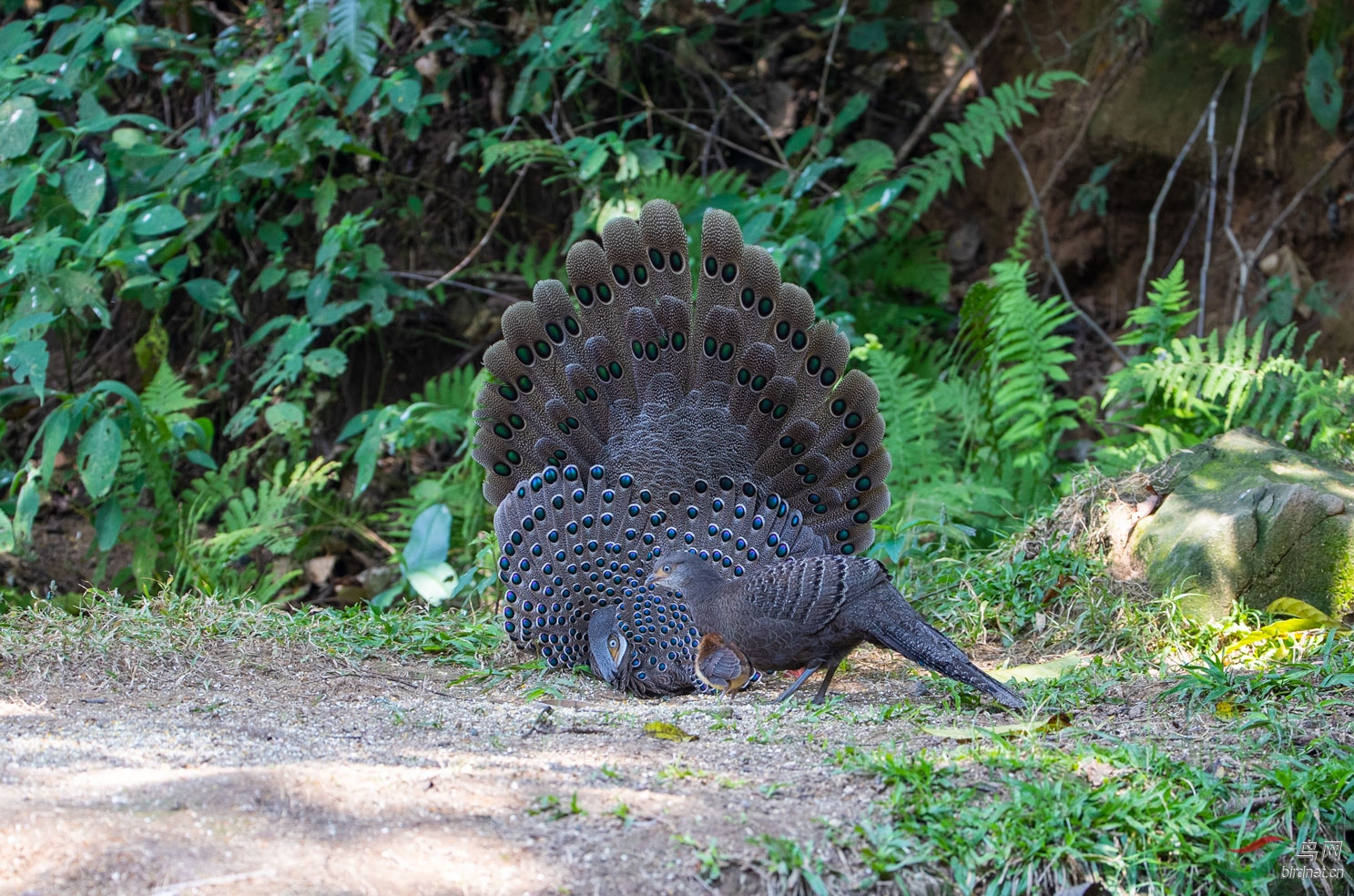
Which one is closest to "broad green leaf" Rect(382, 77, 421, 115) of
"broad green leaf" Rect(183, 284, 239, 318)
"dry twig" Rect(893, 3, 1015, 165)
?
"broad green leaf" Rect(183, 284, 239, 318)

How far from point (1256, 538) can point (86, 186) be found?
5641 millimetres

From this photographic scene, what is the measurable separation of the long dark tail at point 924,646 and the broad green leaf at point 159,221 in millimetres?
4141

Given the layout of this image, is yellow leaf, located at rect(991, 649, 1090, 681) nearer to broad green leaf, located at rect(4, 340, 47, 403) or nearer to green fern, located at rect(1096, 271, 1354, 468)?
green fern, located at rect(1096, 271, 1354, 468)

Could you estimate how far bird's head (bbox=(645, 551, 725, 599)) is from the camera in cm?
411

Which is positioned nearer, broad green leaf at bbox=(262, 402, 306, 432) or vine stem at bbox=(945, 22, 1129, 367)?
broad green leaf at bbox=(262, 402, 306, 432)

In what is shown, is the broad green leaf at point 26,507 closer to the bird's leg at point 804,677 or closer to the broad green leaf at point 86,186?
the broad green leaf at point 86,186

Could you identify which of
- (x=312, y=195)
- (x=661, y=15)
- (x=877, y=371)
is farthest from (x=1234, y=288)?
(x=312, y=195)

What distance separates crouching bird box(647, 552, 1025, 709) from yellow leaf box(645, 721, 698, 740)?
600 millimetres

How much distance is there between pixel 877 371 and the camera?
259 inches

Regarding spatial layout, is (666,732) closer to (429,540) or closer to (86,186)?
(429,540)

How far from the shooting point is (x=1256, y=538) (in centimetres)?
448

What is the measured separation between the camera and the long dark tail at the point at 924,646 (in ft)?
12.1

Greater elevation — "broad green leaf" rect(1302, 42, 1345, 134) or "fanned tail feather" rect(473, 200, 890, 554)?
"broad green leaf" rect(1302, 42, 1345, 134)

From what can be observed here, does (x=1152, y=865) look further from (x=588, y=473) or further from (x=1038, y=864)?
(x=588, y=473)
